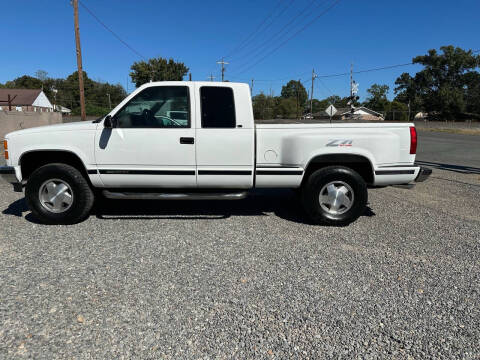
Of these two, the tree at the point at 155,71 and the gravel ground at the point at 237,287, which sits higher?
the tree at the point at 155,71

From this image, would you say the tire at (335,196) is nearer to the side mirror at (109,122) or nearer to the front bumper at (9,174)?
the side mirror at (109,122)

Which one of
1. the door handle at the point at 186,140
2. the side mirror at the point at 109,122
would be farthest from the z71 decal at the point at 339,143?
the side mirror at the point at 109,122

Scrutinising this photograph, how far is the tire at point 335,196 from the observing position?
4629mm

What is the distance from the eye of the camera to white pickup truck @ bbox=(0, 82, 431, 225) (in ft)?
14.7

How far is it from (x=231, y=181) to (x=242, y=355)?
2.67 m

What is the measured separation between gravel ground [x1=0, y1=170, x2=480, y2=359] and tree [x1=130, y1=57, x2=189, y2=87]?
66546mm

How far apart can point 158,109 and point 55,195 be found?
1.83 m

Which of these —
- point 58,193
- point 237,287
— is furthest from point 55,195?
point 237,287

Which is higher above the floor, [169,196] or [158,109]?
[158,109]

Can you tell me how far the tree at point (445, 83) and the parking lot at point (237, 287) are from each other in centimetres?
7843

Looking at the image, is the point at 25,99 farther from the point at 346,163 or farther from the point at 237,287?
the point at 237,287

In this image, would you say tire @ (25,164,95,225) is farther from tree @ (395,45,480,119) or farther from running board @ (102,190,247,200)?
tree @ (395,45,480,119)

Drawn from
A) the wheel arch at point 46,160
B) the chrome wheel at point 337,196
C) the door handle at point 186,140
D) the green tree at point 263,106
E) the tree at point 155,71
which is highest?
the tree at point 155,71

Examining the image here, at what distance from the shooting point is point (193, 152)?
452 cm
